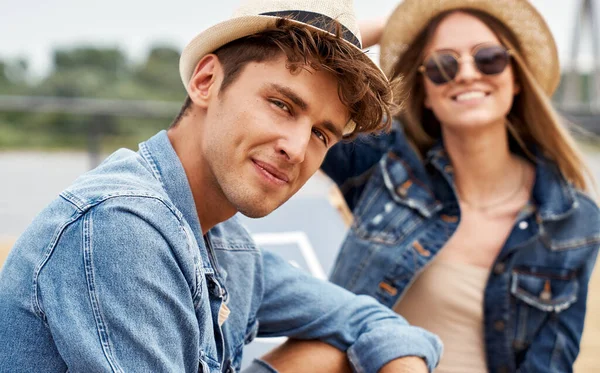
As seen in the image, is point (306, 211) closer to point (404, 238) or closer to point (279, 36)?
point (404, 238)

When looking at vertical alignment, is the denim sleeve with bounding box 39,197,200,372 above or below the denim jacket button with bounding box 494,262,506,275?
above

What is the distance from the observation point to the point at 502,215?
247cm

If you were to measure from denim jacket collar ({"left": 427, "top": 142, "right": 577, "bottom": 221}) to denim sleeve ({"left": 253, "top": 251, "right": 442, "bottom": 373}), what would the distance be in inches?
33.7

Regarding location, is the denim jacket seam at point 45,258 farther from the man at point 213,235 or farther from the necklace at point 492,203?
the necklace at point 492,203

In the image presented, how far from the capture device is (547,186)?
2.42 metres

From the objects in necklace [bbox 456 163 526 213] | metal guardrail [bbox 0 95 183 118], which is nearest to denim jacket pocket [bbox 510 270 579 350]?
necklace [bbox 456 163 526 213]

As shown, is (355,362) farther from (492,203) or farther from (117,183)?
(492,203)

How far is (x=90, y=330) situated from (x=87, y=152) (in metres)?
7.21

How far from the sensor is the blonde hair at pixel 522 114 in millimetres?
2436

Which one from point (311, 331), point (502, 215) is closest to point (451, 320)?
point (502, 215)

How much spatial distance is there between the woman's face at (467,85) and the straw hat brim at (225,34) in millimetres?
969

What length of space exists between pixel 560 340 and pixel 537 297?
17 cm

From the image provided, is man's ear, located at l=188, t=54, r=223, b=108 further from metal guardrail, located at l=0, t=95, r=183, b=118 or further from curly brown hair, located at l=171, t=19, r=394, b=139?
metal guardrail, located at l=0, t=95, r=183, b=118

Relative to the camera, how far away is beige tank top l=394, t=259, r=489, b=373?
234 cm
